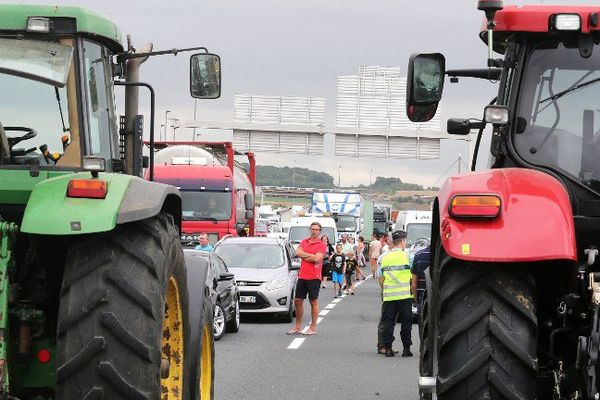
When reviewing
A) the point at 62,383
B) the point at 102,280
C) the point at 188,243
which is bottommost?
the point at 188,243

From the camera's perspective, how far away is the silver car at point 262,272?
1006 inches

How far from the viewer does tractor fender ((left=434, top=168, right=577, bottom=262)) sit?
6305 mm

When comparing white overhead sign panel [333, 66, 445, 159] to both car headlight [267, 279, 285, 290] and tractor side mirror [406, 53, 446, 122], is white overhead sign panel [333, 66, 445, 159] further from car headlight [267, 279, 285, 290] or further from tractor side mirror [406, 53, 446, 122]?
tractor side mirror [406, 53, 446, 122]

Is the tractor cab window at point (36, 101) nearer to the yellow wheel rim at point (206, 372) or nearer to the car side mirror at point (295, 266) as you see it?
the yellow wheel rim at point (206, 372)

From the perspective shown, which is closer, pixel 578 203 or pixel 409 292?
pixel 578 203

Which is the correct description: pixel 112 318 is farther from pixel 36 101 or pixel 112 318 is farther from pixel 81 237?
pixel 36 101

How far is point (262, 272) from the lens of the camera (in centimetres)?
2611

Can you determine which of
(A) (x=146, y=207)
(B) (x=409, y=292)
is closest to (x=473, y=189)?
(A) (x=146, y=207)

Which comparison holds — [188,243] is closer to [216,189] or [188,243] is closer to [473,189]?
[216,189]

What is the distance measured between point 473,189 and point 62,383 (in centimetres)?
225

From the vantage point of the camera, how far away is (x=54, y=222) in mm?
6066

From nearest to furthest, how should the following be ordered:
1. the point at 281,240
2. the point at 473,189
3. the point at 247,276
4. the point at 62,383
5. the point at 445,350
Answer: the point at 62,383
the point at 445,350
the point at 473,189
the point at 247,276
the point at 281,240

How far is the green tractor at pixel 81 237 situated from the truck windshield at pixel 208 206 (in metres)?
29.8

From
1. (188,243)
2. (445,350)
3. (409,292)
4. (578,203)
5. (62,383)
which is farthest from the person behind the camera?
(188,243)
